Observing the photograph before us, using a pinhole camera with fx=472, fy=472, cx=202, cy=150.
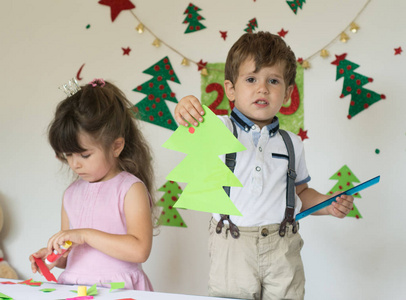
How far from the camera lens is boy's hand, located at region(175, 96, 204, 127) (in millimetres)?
831

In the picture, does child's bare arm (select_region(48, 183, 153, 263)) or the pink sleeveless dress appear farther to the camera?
the pink sleeveless dress

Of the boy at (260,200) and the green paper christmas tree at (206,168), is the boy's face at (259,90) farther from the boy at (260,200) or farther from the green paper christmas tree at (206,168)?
the green paper christmas tree at (206,168)

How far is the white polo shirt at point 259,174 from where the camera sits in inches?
41.6

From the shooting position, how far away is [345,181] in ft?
5.50

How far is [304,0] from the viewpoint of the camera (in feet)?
5.60

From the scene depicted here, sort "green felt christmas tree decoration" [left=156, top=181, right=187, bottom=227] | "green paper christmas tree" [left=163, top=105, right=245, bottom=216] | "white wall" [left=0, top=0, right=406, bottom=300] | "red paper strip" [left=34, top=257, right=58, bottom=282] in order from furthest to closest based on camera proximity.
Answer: "green felt christmas tree decoration" [left=156, top=181, right=187, bottom=227]
"white wall" [left=0, top=0, right=406, bottom=300]
"red paper strip" [left=34, top=257, right=58, bottom=282]
"green paper christmas tree" [left=163, top=105, right=245, bottom=216]

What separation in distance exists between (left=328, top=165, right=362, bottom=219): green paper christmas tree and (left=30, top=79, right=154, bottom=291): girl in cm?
74

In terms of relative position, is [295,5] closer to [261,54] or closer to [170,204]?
[261,54]

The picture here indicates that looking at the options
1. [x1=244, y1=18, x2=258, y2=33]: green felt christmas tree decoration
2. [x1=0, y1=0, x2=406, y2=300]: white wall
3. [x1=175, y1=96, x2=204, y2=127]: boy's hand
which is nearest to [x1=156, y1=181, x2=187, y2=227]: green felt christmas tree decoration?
[x1=0, y1=0, x2=406, y2=300]: white wall

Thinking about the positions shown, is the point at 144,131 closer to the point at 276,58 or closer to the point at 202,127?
the point at 276,58

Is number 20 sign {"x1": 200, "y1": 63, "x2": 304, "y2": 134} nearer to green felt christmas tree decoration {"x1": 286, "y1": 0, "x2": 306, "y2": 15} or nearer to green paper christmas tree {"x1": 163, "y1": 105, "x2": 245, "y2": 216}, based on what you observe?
green felt christmas tree decoration {"x1": 286, "y1": 0, "x2": 306, "y2": 15}

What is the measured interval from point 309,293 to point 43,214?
1153 millimetres

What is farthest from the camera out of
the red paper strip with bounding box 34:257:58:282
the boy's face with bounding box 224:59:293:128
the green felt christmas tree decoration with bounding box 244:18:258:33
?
the green felt christmas tree decoration with bounding box 244:18:258:33

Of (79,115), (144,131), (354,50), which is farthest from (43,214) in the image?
(354,50)
